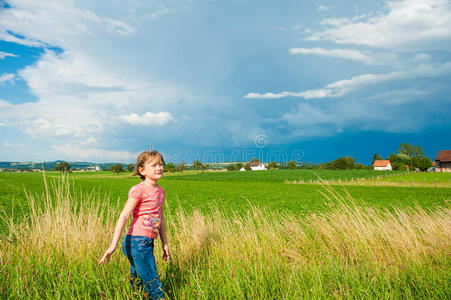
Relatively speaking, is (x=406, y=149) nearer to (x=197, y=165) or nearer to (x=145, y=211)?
(x=197, y=165)

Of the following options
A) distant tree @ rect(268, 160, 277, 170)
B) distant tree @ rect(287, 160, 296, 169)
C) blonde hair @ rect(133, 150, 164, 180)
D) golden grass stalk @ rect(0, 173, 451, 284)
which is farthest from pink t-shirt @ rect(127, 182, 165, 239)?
distant tree @ rect(268, 160, 277, 170)

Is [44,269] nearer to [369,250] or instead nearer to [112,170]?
[369,250]

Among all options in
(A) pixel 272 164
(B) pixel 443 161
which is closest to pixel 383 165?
(B) pixel 443 161

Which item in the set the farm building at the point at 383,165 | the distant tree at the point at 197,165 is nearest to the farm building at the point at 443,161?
the farm building at the point at 383,165

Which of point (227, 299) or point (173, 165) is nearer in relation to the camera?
point (227, 299)

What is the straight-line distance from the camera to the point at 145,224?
304 cm

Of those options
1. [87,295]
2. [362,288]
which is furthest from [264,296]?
[87,295]

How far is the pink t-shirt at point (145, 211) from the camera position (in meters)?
3.02

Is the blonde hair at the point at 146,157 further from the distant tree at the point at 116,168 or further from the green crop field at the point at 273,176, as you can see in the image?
the distant tree at the point at 116,168

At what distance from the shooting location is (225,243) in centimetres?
462

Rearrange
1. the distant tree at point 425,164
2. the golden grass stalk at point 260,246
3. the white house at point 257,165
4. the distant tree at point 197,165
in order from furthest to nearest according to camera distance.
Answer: the white house at point 257,165 → the distant tree at point 197,165 → the distant tree at point 425,164 → the golden grass stalk at point 260,246

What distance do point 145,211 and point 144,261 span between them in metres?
0.52

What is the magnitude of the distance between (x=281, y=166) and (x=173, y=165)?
50.4m

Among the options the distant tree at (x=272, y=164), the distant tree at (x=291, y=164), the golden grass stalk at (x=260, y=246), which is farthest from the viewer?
the distant tree at (x=272, y=164)
